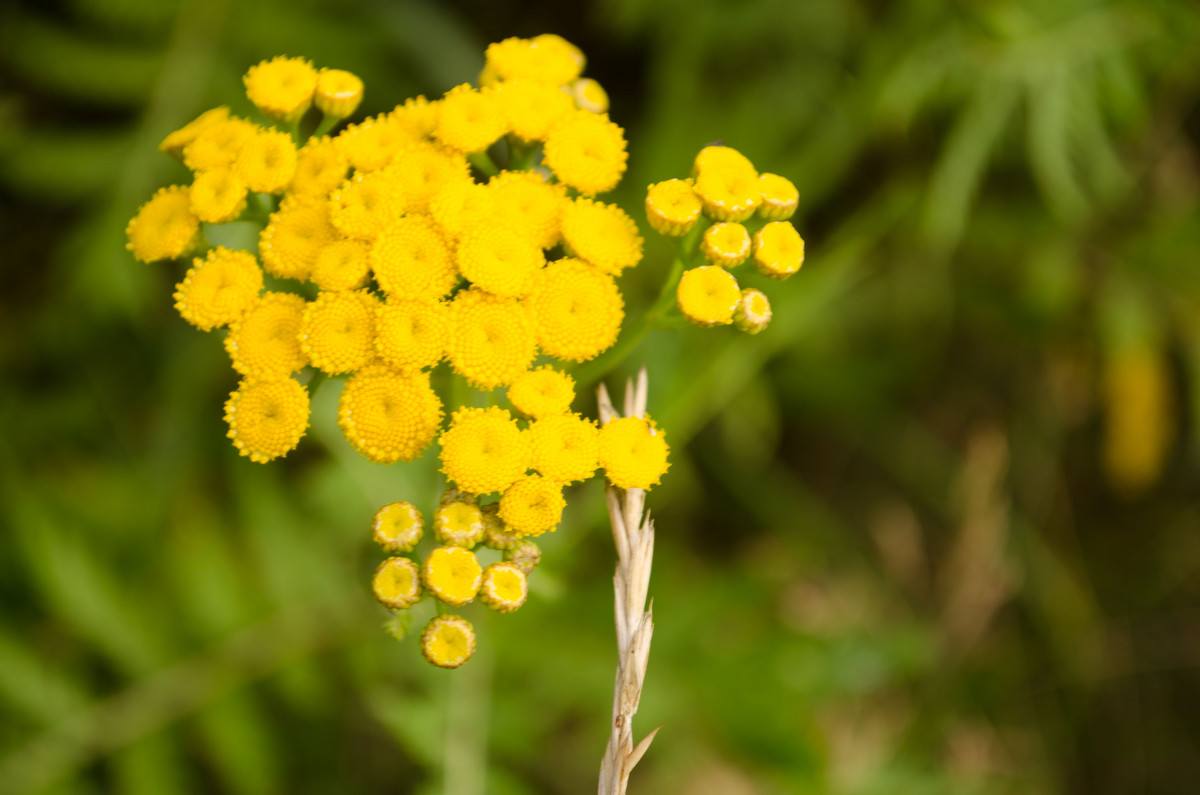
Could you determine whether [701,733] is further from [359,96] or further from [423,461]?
[359,96]

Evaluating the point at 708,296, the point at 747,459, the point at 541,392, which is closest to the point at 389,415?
the point at 541,392

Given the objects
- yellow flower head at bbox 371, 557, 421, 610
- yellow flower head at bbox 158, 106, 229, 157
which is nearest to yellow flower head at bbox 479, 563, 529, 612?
yellow flower head at bbox 371, 557, 421, 610

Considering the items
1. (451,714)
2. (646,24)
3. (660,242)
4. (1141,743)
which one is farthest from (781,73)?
(1141,743)

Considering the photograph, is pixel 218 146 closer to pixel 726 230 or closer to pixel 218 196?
pixel 218 196

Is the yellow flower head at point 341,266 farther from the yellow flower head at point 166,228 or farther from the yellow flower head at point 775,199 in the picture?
the yellow flower head at point 775,199

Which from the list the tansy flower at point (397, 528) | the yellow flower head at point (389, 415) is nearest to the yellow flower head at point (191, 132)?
the yellow flower head at point (389, 415)
